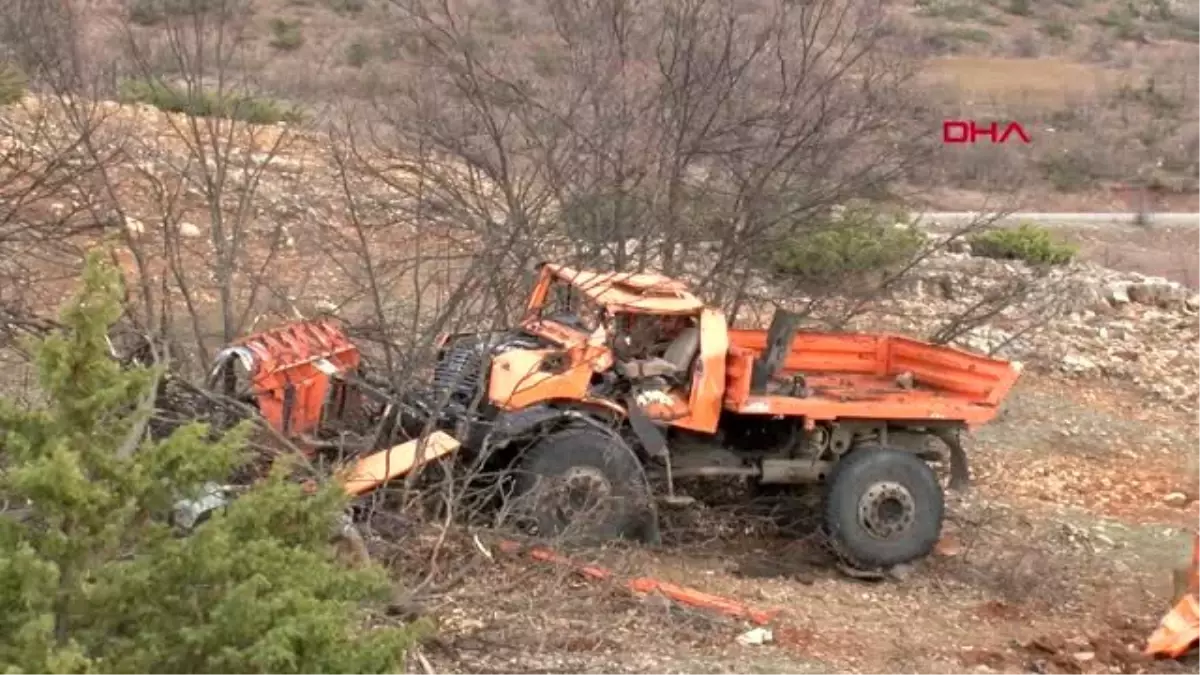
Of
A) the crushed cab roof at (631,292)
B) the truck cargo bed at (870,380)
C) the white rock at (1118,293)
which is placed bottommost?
the white rock at (1118,293)

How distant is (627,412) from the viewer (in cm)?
903

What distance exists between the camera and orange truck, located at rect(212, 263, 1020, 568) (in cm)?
873

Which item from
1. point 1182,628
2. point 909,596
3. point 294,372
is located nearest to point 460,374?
point 294,372

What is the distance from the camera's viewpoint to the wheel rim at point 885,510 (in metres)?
9.45

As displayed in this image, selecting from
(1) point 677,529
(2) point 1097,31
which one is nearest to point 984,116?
(2) point 1097,31

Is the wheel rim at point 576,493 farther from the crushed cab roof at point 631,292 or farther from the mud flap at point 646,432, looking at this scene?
the crushed cab roof at point 631,292

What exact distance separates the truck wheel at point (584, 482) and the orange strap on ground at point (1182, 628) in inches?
109

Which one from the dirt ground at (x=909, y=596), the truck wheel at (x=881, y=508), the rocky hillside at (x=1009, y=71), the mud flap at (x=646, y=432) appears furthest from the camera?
the rocky hillside at (x=1009, y=71)

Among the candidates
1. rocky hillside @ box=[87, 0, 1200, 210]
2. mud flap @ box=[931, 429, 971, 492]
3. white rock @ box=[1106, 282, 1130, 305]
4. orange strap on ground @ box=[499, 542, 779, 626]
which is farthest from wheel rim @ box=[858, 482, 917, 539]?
white rock @ box=[1106, 282, 1130, 305]

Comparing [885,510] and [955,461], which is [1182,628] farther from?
[955,461]

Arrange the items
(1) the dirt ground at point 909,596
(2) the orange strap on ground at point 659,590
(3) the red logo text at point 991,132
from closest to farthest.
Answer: (1) the dirt ground at point 909,596, (2) the orange strap on ground at point 659,590, (3) the red logo text at point 991,132

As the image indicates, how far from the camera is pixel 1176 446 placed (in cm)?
1423

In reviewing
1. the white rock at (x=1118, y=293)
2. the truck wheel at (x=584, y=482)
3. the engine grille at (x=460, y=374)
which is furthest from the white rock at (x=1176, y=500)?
the white rock at (x=1118, y=293)

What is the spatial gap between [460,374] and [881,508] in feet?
8.57
